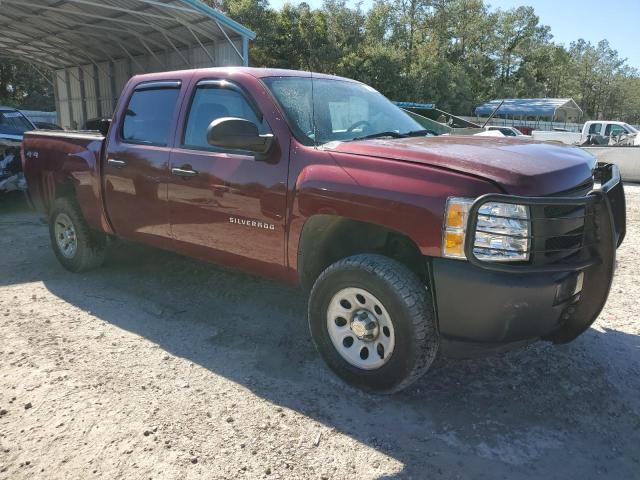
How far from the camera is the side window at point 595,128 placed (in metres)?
22.3

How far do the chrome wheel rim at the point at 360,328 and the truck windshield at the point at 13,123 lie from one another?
934 cm

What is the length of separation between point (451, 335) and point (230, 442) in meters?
1.26

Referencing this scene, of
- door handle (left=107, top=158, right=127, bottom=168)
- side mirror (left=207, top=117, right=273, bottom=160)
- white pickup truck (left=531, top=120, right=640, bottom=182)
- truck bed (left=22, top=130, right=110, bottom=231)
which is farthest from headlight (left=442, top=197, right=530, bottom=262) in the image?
truck bed (left=22, top=130, right=110, bottom=231)

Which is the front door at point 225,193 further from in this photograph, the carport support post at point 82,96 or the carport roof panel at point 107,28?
the carport support post at point 82,96

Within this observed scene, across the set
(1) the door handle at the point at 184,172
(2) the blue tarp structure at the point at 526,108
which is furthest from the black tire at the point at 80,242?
(2) the blue tarp structure at the point at 526,108

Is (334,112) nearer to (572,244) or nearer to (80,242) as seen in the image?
(572,244)

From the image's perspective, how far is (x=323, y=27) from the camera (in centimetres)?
3155

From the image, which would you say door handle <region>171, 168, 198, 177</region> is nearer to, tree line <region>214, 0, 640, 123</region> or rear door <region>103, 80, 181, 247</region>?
rear door <region>103, 80, 181, 247</region>

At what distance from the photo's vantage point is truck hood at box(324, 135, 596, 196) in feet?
8.39

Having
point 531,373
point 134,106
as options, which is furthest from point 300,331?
point 134,106

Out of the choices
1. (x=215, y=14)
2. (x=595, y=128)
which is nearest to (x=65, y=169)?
(x=215, y=14)

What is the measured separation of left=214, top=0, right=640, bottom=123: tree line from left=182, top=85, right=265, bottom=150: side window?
27512mm

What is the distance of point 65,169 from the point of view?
16.7 ft

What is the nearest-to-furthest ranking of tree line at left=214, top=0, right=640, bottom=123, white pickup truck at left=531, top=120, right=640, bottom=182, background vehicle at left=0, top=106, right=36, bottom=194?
background vehicle at left=0, top=106, right=36, bottom=194
white pickup truck at left=531, top=120, right=640, bottom=182
tree line at left=214, top=0, right=640, bottom=123
